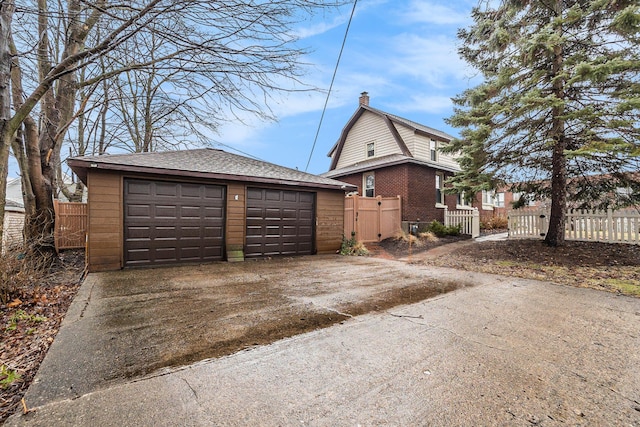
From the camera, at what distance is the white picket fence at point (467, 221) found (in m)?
12.7

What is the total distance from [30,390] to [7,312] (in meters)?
2.58

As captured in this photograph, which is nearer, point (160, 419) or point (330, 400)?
point (160, 419)

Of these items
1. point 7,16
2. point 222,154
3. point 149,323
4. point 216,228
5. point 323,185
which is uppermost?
point 7,16

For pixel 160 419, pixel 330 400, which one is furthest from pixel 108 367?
pixel 330 400

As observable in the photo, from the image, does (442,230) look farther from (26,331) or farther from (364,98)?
(26,331)

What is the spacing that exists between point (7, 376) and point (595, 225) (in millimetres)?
12243

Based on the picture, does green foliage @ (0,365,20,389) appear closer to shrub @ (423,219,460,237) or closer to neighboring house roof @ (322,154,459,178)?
shrub @ (423,219,460,237)

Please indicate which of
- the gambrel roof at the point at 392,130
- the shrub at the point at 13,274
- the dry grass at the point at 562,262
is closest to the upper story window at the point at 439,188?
the gambrel roof at the point at 392,130

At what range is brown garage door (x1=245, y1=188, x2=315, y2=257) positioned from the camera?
337 inches

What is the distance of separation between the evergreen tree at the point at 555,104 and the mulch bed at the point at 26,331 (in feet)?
29.4

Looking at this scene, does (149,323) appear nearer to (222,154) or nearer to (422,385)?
(422,385)

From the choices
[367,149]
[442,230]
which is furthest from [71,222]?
Answer: [442,230]

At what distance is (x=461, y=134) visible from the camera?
865 cm

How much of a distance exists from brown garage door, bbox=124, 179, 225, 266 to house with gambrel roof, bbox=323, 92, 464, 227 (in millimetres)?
8144
